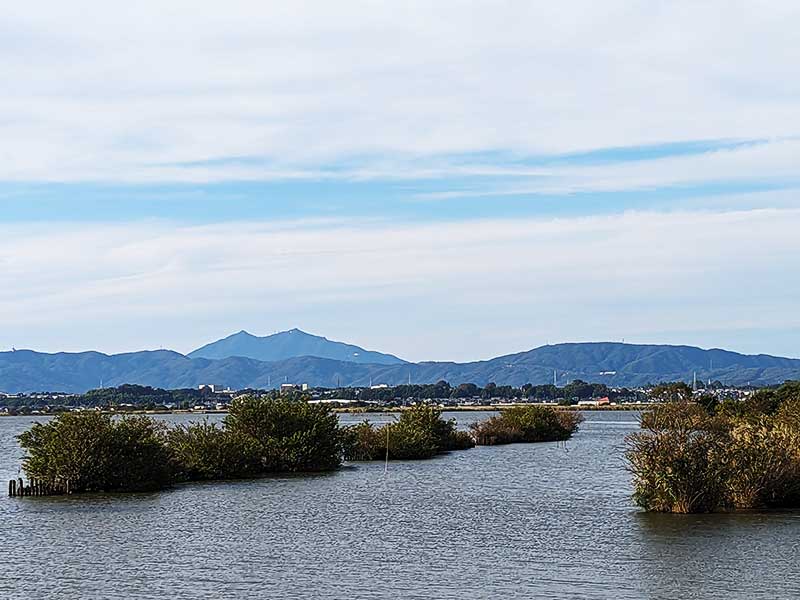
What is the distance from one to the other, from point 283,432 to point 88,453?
15447 millimetres

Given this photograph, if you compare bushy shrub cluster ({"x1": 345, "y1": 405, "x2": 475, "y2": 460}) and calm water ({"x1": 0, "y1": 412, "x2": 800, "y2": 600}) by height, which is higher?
bushy shrub cluster ({"x1": 345, "y1": 405, "x2": 475, "y2": 460})

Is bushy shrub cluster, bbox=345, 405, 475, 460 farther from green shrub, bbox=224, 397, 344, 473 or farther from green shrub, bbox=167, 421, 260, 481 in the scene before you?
green shrub, bbox=167, 421, 260, 481

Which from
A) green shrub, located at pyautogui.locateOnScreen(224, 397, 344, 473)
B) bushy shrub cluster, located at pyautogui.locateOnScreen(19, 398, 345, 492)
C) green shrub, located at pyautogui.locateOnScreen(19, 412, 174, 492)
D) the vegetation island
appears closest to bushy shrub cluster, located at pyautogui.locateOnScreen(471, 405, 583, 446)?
the vegetation island

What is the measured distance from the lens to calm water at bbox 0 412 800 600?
28578 millimetres

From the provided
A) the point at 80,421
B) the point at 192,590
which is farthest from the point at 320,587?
the point at 80,421

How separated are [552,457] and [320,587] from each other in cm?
5454

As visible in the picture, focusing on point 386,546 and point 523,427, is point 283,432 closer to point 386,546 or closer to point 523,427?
point 386,546

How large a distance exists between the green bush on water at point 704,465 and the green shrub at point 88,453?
2319 centimetres

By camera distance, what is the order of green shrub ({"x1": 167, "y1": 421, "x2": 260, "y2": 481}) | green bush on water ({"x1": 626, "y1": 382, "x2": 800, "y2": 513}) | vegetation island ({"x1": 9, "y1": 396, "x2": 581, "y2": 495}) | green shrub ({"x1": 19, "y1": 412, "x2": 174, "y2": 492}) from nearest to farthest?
1. green bush on water ({"x1": 626, "y1": 382, "x2": 800, "y2": 513})
2. green shrub ({"x1": 19, "y1": 412, "x2": 174, "y2": 492})
3. vegetation island ({"x1": 9, "y1": 396, "x2": 581, "y2": 495})
4. green shrub ({"x1": 167, "y1": 421, "x2": 260, "y2": 481})

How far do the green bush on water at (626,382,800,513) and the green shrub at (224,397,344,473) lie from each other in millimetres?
26460

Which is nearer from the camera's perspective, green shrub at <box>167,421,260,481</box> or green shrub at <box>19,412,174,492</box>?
green shrub at <box>19,412,174,492</box>

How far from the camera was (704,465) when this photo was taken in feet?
129

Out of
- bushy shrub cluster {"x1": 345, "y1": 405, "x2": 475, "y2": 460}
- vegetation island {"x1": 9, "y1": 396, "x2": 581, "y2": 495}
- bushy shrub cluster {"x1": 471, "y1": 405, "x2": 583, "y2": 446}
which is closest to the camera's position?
vegetation island {"x1": 9, "y1": 396, "x2": 581, "y2": 495}

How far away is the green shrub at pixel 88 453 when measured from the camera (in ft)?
167
